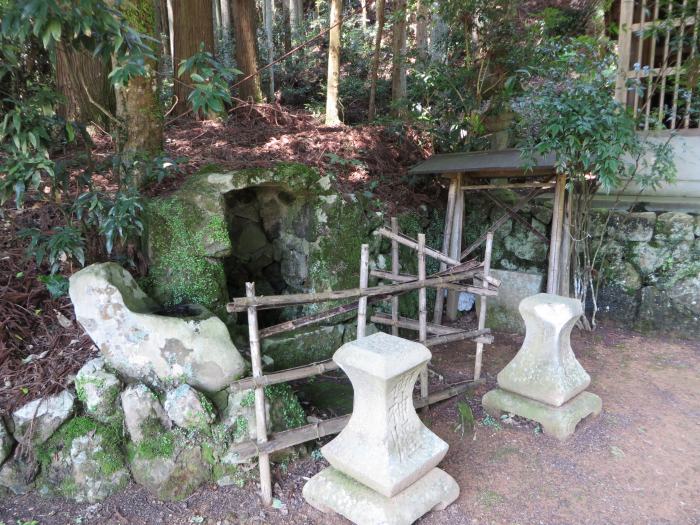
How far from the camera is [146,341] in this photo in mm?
3379

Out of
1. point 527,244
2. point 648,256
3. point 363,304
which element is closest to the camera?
point 363,304

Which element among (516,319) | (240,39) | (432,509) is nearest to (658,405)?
(516,319)

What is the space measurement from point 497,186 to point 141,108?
4.08 m

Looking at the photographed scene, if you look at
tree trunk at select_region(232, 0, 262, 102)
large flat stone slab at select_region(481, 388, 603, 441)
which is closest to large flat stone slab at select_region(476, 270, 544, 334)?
large flat stone slab at select_region(481, 388, 603, 441)

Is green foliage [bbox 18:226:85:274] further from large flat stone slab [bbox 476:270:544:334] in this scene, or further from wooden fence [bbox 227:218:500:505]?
large flat stone slab [bbox 476:270:544:334]

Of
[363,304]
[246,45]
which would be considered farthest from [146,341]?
[246,45]

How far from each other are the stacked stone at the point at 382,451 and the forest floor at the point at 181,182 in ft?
7.20

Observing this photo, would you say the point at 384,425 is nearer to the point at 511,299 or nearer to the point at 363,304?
the point at 363,304

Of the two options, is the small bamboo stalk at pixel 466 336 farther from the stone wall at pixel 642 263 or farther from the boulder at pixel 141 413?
the boulder at pixel 141 413

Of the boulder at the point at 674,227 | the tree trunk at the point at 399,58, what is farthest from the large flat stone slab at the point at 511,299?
the tree trunk at the point at 399,58

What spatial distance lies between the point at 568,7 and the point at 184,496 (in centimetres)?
1327

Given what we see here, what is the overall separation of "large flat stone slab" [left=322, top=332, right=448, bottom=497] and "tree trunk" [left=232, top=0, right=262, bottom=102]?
6583 millimetres

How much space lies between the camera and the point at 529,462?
3365mm

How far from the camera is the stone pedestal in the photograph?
363 cm
